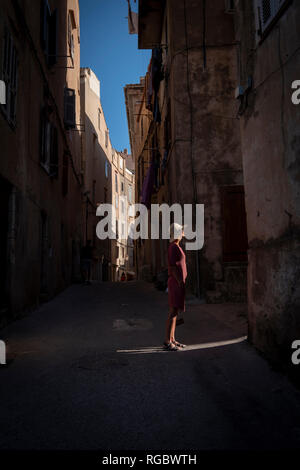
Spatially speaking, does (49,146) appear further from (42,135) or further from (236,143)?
(236,143)

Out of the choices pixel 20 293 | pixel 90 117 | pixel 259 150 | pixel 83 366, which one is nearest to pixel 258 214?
pixel 259 150

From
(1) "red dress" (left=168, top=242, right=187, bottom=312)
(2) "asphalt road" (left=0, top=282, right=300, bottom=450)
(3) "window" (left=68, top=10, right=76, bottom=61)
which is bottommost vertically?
(2) "asphalt road" (left=0, top=282, right=300, bottom=450)

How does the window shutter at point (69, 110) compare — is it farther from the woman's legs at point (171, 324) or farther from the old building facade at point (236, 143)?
the woman's legs at point (171, 324)

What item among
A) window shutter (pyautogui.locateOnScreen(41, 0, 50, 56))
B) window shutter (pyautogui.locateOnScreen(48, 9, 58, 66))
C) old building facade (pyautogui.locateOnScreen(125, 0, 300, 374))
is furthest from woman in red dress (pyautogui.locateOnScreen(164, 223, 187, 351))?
window shutter (pyautogui.locateOnScreen(48, 9, 58, 66))

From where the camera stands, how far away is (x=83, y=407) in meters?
3.25

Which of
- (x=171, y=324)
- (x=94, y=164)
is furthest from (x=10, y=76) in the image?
(x=94, y=164)

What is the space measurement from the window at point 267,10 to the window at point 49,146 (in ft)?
21.1

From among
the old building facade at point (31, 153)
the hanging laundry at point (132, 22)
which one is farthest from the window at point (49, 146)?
the hanging laundry at point (132, 22)

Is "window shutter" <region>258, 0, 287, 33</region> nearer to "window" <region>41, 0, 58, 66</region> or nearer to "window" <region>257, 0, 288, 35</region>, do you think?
"window" <region>257, 0, 288, 35</region>

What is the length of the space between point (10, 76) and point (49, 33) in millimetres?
4494

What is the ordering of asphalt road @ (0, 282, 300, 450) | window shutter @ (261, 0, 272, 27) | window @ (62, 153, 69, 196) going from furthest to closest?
window @ (62, 153, 69, 196)
window shutter @ (261, 0, 272, 27)
asphalt road @ (0, 282, 300, 450)

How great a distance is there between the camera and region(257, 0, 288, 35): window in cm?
436

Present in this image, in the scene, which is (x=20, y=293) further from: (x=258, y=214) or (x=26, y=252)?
(x=258, y=214)

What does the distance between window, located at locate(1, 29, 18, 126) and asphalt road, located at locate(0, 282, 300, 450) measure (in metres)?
3.79
